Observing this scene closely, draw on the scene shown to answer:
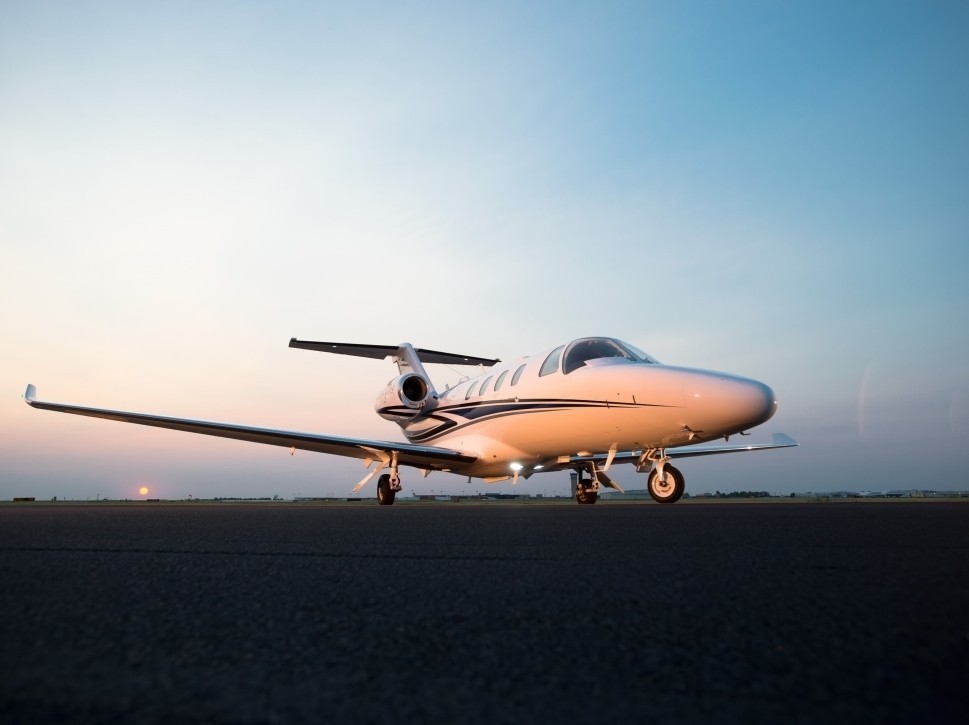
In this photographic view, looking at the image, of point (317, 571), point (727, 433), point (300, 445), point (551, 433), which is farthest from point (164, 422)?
point (317, 571)

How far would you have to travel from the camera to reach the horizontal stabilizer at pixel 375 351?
2047cm

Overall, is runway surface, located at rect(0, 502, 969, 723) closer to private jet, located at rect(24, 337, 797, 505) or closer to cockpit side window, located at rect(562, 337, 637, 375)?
private jet, located at rect(24, 337, 797, 505)

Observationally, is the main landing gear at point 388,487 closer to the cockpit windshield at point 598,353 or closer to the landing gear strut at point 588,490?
the landing gear strut at point 588,490

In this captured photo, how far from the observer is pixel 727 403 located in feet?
32.0

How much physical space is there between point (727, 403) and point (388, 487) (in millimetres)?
8985

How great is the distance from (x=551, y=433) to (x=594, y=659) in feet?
36.7

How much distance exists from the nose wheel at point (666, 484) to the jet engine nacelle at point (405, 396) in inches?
302

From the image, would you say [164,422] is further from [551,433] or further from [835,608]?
[835,608]

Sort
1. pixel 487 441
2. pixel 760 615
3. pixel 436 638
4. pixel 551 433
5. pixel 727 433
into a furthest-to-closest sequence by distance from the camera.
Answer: pixel 487 441, pixel 551 433, pixel 727 433, pixel 760 615, pixel 436 638

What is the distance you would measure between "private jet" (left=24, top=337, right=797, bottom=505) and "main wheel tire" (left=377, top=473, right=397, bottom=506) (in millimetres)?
32

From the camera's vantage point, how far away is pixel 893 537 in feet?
13.8

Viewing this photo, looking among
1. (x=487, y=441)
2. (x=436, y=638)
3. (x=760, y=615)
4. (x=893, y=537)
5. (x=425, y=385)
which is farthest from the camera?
(x=425, y=385)

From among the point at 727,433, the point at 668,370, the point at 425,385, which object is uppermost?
the point at 425,385

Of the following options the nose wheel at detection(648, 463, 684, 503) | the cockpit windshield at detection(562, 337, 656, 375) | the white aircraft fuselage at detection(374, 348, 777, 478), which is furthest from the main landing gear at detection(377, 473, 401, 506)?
the nose wheel at detection(648, 463, 684, 503)
